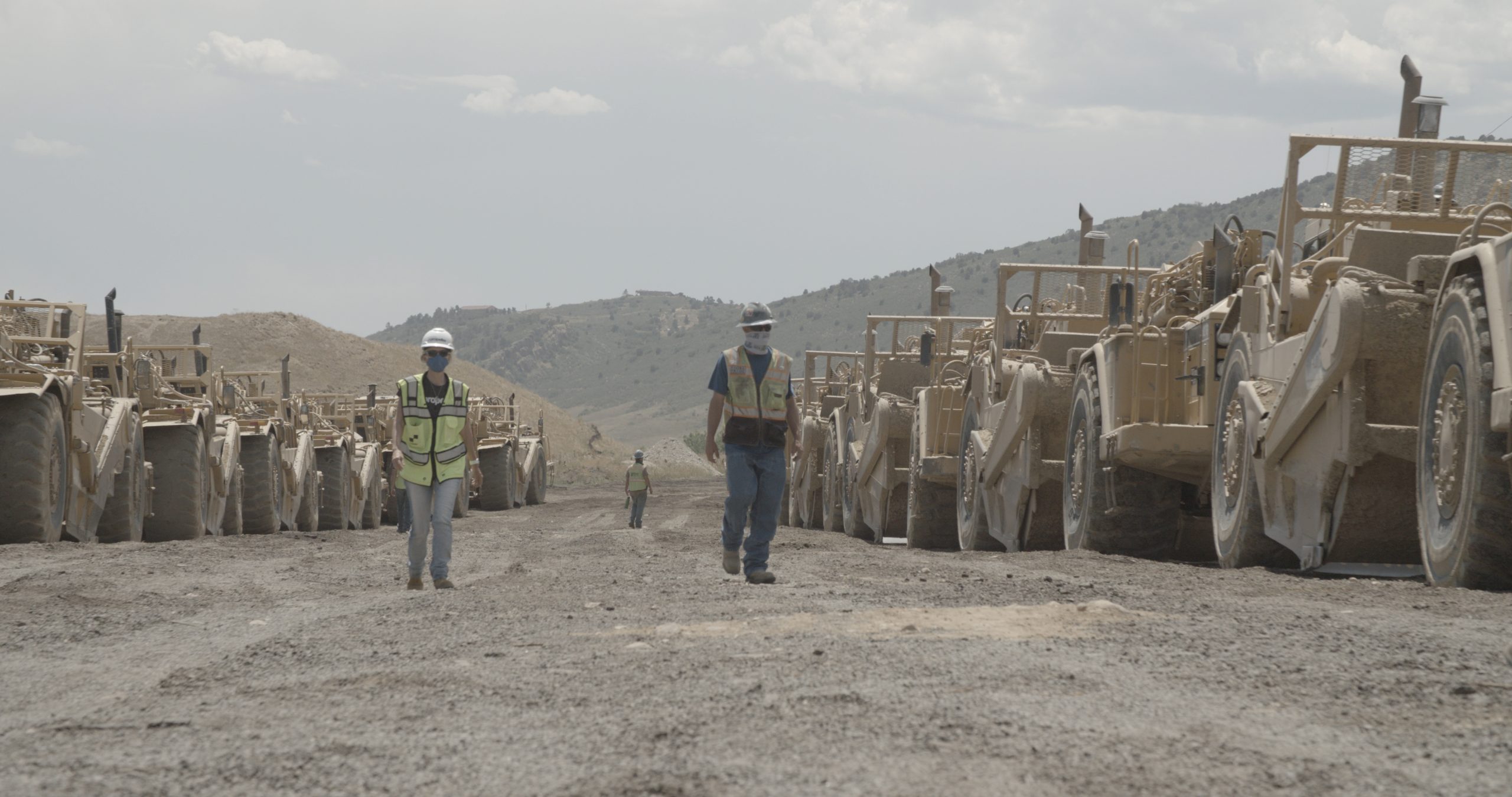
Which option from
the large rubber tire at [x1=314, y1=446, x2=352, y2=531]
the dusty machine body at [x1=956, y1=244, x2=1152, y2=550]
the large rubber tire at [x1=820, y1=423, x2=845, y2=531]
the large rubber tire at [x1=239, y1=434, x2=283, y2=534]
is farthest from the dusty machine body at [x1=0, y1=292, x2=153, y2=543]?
the large rubber tire at [x1=820, y1=423, x2=845, y2=531]

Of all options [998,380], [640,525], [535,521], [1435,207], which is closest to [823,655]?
[1435,207]

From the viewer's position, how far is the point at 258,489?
66.0ft

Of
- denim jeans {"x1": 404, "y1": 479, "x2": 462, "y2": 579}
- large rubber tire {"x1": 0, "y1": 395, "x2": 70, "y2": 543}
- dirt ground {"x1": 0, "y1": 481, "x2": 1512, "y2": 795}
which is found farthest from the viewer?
large rubber tire {"x1": 0, "y1": 395, "x2": 70, "y2": 543}

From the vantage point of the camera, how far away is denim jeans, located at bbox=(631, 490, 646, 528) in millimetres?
24641

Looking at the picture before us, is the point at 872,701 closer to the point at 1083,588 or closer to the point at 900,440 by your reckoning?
the point at 1083,588

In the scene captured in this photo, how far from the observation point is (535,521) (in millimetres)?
28531

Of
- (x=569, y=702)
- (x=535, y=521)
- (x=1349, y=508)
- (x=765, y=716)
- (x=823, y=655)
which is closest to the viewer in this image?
(x=765, y=716)

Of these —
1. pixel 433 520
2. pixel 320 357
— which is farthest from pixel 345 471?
pixel 320 357

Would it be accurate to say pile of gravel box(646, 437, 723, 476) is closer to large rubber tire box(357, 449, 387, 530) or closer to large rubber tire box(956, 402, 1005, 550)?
large rubber tire box(357, 449, 387, 530)

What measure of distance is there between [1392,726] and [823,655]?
1.89 metres

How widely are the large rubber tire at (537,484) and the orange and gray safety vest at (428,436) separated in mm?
31402

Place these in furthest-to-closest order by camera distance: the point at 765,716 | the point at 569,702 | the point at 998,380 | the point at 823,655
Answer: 1. the point at 998,380
2. the point at 823,655
3. the point at 569,702
4. the point at 765,716

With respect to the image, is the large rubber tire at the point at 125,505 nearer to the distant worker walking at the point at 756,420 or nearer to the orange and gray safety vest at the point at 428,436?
the orange and gray safety vest at the point at 428,436

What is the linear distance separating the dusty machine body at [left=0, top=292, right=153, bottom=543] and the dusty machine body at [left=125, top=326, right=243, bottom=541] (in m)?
0.40
